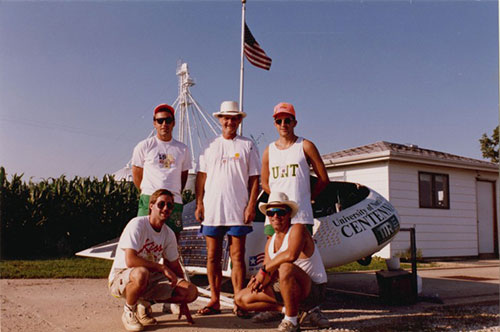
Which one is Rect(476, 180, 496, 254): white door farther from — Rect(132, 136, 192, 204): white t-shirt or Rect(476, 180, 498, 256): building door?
Rect(132, 136, 192, 204): white t-shirt

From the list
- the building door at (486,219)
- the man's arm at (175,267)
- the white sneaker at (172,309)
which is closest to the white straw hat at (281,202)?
the man's arm at (175,267)

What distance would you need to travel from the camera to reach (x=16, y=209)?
13.2m

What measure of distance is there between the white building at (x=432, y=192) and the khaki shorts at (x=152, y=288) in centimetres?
1021

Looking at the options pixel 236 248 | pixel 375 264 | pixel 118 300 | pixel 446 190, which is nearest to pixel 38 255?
pixel 118 300

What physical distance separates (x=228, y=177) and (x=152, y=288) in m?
1.37

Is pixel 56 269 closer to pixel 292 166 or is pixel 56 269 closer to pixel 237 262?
pixel 237 262

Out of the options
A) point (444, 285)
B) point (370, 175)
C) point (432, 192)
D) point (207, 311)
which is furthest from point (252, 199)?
point (432, 192)

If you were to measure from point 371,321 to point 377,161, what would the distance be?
947cm

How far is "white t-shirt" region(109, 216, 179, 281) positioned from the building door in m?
14.3

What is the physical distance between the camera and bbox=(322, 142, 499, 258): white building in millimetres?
13875

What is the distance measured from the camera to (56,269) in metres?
9.65

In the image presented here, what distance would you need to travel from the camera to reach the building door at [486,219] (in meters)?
16.3

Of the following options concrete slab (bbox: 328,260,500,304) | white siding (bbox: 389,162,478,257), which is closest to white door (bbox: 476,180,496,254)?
white siding (bbox: 389,162,478,257)

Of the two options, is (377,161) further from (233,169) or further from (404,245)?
(233,169)
